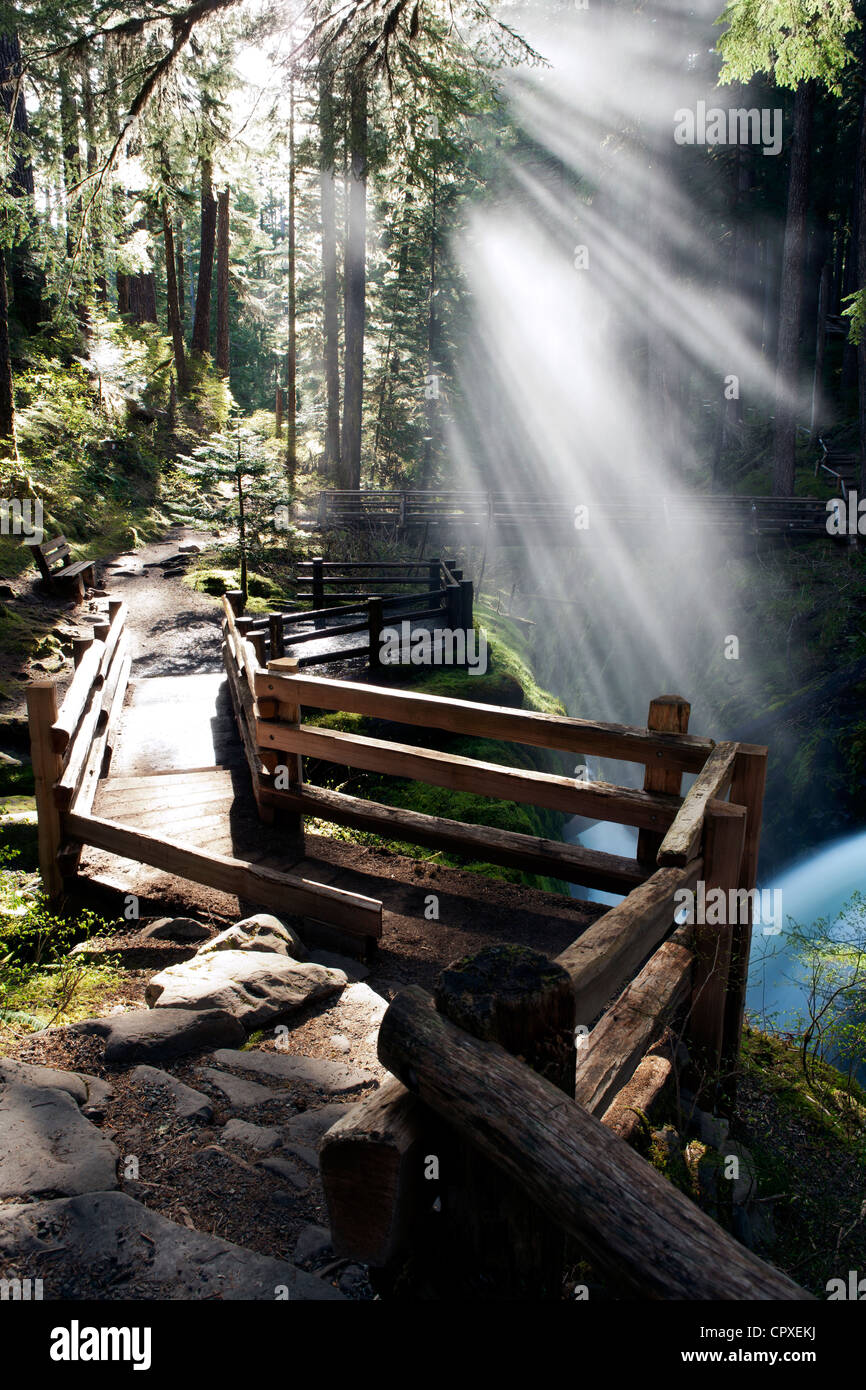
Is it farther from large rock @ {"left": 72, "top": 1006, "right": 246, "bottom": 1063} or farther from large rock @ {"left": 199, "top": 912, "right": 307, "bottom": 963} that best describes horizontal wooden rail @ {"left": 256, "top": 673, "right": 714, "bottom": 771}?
large rock @ {"left": 72, "top": 1006, "right": 246, "bottom": 1063}

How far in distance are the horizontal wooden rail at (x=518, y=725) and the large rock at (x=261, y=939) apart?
1539 millimetres

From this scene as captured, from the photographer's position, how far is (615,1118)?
10.3 ft

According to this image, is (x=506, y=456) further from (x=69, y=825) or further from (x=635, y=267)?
(x=69, y=825)

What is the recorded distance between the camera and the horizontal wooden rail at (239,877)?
202 inches

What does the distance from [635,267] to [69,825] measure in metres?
34.0

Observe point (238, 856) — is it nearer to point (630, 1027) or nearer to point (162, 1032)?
point (162, 1032)

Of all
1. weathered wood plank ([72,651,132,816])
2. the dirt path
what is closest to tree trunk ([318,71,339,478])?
the dirt path

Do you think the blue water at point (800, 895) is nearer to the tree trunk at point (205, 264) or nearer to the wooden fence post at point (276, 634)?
the wooden fence post at point (276, 634)

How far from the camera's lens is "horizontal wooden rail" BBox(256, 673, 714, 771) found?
4.66 m

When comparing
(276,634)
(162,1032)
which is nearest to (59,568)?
(276,634)

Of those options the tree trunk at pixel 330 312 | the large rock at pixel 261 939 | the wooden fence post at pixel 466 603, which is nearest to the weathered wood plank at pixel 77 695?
the large rock at pixel 261 939

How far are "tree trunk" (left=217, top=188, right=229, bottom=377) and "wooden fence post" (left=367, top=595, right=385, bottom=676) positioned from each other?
25367 millimetres

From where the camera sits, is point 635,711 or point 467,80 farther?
point 635,711
